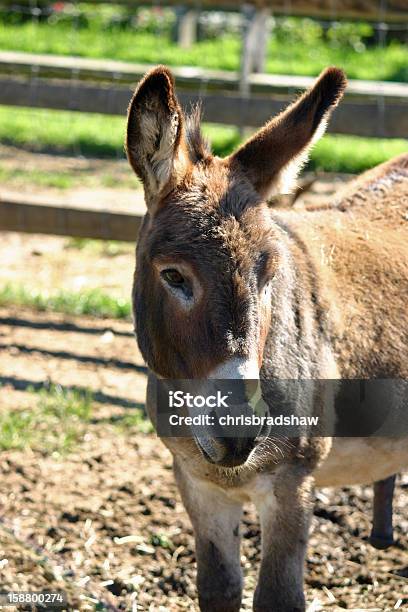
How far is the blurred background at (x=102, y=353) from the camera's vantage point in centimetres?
400

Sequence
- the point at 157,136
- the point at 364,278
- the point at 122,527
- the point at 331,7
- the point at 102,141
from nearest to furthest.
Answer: the point at 157,136 → the point at 364,278 → the point at 122,527 → the point at 331,7 → the point at 102,141

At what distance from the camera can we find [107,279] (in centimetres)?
744

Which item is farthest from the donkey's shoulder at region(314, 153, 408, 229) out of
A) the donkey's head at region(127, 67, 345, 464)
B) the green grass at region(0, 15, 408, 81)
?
the green grass at region(0, 15, 408, 81)

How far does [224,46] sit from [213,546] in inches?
543

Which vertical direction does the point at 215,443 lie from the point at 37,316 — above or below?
above

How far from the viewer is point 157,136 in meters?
3.09

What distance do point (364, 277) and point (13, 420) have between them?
235 cm

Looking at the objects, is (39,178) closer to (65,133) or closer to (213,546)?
(65,133)

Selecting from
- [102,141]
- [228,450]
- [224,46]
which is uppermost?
[224,46]

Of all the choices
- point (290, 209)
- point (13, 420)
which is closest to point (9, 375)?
point (13, 420)

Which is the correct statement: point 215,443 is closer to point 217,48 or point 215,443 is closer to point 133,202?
point 133,202

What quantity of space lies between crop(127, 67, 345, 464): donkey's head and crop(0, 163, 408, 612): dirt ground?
3.91 ft

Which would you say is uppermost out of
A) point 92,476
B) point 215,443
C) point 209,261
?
point 209,261

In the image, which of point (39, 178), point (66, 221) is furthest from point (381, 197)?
point (39, 178)
